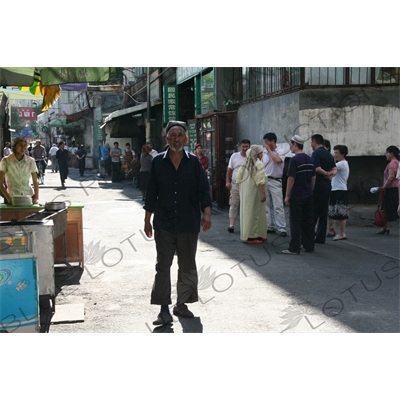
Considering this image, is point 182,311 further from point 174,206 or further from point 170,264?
point 174,206

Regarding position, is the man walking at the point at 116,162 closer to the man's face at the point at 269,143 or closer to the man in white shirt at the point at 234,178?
the man in white shirt at the point at 234,178

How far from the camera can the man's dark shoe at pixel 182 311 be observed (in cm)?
629

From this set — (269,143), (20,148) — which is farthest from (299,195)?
(20,148)

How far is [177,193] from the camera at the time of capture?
6.11 meters

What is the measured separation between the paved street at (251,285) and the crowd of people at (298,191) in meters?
0.31

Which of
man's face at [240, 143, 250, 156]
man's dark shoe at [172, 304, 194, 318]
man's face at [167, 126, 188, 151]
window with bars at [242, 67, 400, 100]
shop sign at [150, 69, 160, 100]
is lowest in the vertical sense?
man's dark shoe at [172, 304, 194, 318]

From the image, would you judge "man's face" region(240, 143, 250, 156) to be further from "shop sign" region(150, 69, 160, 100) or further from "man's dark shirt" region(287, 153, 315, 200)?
"shop sign" region(150, 69, 160, 100)

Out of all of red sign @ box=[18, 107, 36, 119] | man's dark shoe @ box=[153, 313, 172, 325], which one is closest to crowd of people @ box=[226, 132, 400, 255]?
man's dark shoe @ box=[153, 313, 172, 325]

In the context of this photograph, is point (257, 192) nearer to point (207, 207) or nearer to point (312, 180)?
point (312, 180)

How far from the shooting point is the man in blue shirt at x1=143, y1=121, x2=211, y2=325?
19.9ft

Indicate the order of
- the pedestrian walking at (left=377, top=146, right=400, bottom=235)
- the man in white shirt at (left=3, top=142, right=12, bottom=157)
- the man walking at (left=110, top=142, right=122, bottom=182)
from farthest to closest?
the man walking at (left=110, top=142, right=122, bottom=182), the man in white shirt at (left=3, top=142, right=12, bottom=157), the pedestrian walking at (left=377, top=146, right=400, bottom=235)

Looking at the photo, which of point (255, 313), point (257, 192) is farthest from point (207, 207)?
point (257, 192)

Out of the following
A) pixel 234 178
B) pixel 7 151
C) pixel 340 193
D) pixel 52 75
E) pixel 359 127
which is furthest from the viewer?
pixel 7 151

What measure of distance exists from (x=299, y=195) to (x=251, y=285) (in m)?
2.41
